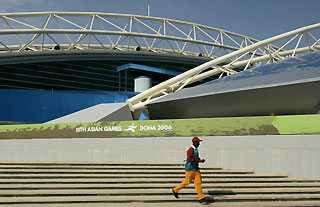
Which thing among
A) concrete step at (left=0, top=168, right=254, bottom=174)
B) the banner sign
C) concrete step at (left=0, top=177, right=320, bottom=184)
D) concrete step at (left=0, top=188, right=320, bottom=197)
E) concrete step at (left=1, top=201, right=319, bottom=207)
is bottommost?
concrete step at (left=1, top=201, right=319, bottom=207)

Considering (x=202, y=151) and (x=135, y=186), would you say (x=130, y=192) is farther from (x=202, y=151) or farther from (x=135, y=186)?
(x=202, y=151)

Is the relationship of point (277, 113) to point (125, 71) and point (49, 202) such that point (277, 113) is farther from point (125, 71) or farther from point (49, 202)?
point (125, 71)

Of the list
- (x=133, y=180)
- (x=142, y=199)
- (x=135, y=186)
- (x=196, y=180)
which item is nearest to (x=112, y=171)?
(x=133, y=180)

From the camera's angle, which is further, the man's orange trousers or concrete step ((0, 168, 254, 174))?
concrete step ((0, 168, 254, 174))

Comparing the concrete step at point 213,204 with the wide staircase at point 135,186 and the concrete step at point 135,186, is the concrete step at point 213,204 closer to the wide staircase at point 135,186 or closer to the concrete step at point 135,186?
the wide staircase at point 135,186

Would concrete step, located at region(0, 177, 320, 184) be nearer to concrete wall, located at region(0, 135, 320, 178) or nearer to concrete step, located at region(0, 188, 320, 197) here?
concrete step, located at region(0, 188, 320, 197)

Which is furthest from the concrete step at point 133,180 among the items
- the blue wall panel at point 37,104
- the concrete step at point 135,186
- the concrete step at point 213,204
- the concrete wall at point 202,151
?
the blue wall panel at point 37,104

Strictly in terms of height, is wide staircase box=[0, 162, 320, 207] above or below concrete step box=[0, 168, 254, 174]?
below

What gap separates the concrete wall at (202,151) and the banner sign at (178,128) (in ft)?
0.83

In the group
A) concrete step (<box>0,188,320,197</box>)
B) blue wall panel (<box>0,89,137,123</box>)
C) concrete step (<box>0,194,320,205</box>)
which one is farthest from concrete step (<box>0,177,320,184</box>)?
blue wall panel (<box>0,89,137,123</box>)

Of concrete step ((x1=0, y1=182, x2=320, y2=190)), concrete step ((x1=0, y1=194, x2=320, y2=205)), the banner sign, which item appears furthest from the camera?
the banner sign

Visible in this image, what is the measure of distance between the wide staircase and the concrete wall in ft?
1.74

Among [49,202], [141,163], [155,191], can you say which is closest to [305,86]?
[141,163]

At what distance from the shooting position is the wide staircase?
7793mm
